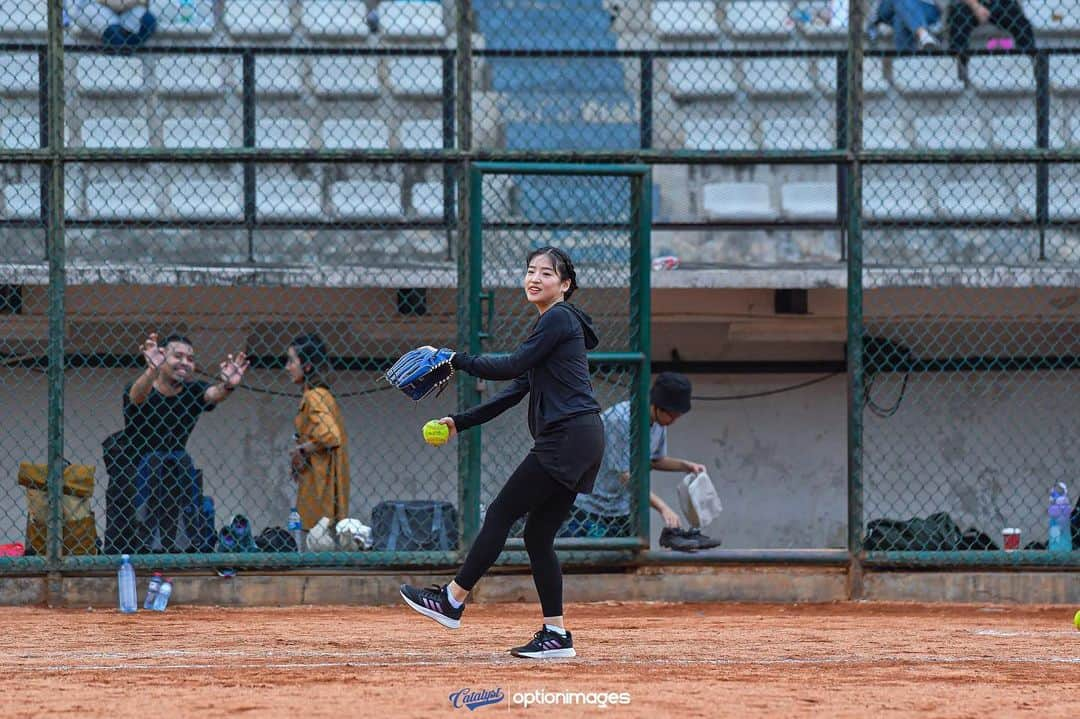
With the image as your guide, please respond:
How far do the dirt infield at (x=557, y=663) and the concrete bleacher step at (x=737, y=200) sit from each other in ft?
15.1

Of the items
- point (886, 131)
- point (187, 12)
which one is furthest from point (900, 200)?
point (187, 12)

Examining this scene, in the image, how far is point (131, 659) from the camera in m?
7.13

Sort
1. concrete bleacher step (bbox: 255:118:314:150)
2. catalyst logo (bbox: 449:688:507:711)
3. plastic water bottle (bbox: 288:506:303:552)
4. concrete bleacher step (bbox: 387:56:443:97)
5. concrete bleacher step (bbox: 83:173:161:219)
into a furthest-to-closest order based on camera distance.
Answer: concrete bleacher step (bbox: 387:56:443:97)
concrete bleacher step (bbox: 255:118:314:150)
concrete bleacher step (bbox: 83:173:161:219)
plastic water bottle (bbox: 288:506:303:552)
catalyst logo (bbox: 449:688:507:711)

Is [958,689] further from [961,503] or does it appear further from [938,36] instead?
[938,36]

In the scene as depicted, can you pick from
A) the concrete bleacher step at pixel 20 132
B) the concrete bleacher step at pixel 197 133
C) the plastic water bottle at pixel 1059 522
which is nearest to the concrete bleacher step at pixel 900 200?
the plastic water bottle at pixel 1059 522

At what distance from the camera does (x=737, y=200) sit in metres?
13.7

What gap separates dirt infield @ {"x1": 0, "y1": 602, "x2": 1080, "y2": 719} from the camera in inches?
225

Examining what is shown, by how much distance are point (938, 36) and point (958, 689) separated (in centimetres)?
866

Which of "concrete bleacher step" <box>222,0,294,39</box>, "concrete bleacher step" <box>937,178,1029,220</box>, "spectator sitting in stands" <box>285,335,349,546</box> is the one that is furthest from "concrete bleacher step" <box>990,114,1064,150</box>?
"spectator sitting in stands" <box>285,335,349,546</box>

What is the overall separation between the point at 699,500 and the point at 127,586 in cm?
352

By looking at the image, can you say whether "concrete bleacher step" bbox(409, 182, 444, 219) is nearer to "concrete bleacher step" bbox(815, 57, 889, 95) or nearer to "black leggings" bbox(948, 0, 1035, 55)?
"concrete bleacher step" bbox(815, 57, 889, 95)

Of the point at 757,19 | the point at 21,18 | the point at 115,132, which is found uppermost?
the point at 757,19

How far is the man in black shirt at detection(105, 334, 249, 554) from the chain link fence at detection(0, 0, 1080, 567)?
1.49m

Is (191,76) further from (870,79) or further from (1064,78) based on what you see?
(1064,78)
